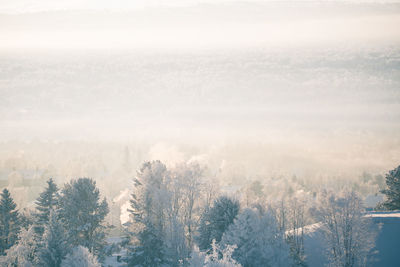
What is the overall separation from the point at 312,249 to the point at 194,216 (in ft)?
53.1

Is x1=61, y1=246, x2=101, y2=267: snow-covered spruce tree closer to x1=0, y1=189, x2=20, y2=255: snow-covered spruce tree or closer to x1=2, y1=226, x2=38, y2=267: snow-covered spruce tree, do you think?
x1=2, y1=226, x2=38, y2=267: snow-covered spruce tree

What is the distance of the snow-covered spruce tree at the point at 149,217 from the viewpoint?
4994cm

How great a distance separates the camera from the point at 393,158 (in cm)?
19575

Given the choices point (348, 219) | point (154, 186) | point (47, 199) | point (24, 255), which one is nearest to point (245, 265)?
point (348, 219)

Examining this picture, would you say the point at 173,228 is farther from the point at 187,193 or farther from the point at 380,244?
the point at 380,244

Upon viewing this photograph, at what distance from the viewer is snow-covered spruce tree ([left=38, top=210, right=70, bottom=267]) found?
42688 mm

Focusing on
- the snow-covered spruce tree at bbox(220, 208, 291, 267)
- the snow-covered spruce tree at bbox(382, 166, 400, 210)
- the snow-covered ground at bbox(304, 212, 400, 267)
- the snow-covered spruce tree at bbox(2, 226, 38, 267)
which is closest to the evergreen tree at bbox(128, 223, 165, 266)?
the snow-covered spruce tree at bbox(220, 208, 291, 267)

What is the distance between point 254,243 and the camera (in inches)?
1779

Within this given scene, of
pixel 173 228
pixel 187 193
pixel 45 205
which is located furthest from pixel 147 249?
pixel 45 205

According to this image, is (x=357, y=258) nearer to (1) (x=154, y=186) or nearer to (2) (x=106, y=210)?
(1) (x=154, y=186)

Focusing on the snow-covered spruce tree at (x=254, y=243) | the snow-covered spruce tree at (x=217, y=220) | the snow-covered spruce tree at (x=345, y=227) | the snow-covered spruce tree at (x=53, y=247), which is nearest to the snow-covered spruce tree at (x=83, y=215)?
the snow-covered spruce tree at (x=53, y=247)

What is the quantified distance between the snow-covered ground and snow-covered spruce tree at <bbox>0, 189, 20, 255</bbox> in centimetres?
3686

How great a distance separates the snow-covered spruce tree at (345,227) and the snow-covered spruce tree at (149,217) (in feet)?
Result: 61.7

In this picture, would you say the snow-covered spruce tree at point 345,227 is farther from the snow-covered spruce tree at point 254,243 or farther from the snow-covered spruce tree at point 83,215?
the snow-covered spruce tree at point 83,215
